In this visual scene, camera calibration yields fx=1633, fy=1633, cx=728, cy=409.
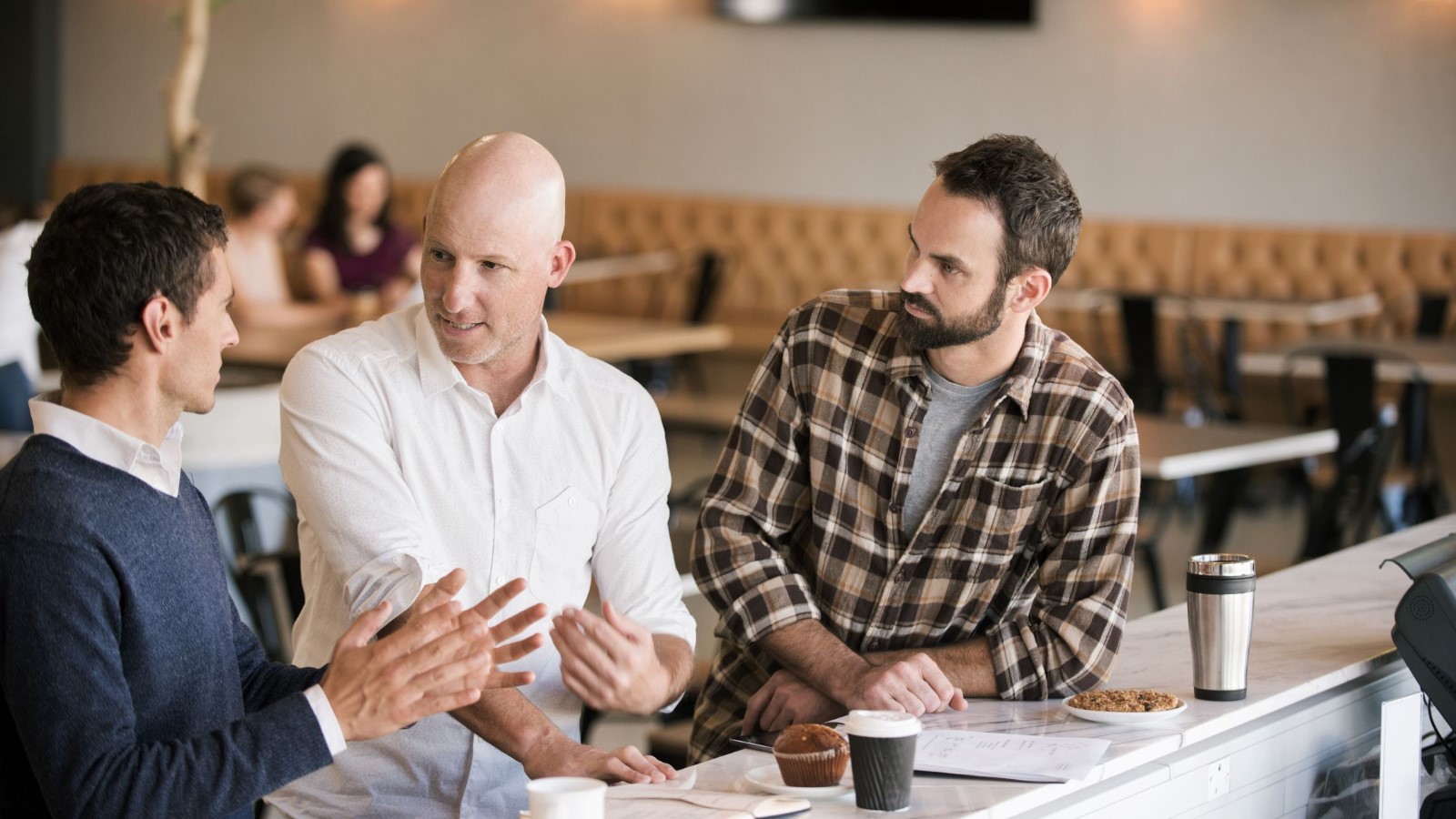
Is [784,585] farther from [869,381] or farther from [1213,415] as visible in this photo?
[1213,415]

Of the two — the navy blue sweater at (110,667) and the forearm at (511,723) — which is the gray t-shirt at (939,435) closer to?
the forearm at (511,723)

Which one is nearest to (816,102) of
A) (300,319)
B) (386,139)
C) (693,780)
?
(386,139)

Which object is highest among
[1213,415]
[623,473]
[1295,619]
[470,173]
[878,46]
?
[878,46]

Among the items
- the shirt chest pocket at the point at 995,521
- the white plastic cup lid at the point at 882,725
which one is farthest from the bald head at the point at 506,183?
the white plastic cup lid at the point at 882,725

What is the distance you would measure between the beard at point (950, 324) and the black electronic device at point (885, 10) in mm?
6804

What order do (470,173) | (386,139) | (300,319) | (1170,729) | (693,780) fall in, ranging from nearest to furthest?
1. (693,780)
2. (1170,729)
3. (470,173)
4. (300,319)
5. (386,139)

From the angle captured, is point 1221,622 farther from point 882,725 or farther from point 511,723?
point 511,723

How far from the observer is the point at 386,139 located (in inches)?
424

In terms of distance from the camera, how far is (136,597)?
1.50m

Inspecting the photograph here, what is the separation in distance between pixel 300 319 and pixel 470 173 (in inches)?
167

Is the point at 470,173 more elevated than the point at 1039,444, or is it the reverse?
the point at 470,173

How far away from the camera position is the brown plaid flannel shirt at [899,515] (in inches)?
85.4

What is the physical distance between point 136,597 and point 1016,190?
1.25m

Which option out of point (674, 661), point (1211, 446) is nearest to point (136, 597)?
point (674, 661)
